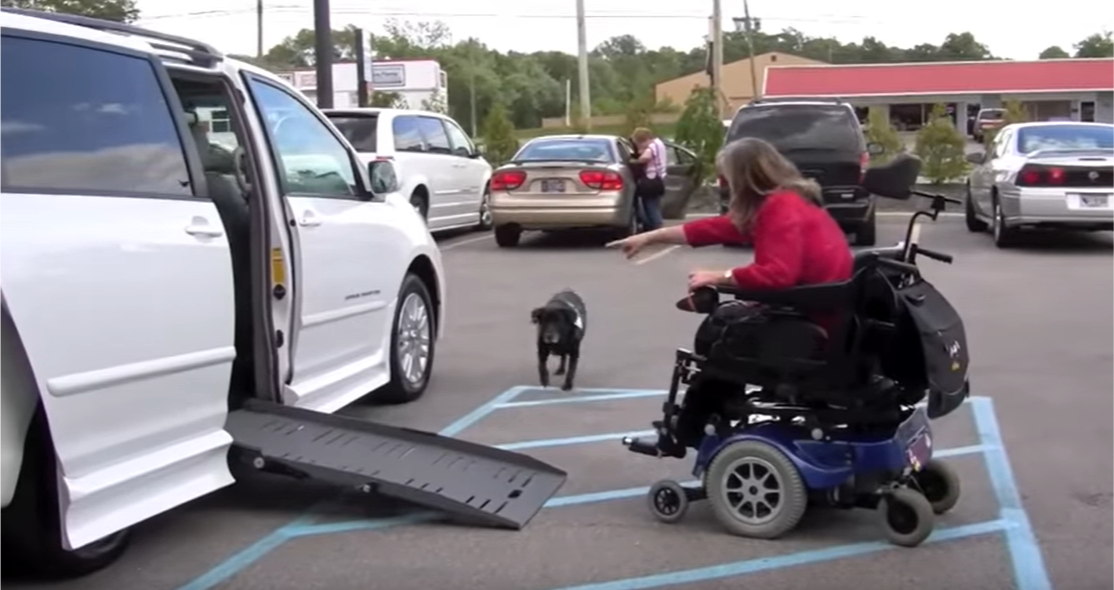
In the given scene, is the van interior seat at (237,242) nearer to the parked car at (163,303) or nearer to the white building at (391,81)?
the parked car at (163,303)

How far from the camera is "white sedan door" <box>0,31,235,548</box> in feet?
14.8

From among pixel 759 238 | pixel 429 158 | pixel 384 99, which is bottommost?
pixel 759 238

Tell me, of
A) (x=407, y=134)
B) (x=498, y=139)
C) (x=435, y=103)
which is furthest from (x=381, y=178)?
(x=435, y=103)

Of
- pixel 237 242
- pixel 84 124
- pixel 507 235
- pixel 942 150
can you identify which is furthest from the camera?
pixel 942 150

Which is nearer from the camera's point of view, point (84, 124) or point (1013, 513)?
point (84, 124)

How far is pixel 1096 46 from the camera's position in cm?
10162

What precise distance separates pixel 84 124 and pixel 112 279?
24.8 inches

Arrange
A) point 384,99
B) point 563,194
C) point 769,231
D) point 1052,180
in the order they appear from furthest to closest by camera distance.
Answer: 1. point 384,99
2. point 563,194
3. point 1052,180
4. point 769,231

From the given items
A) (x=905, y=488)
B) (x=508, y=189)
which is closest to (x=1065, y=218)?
(x=508, y=189)

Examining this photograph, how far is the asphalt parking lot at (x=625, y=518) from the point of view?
16.9 ft

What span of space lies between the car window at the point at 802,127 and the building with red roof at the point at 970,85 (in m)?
42.3

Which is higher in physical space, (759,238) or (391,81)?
(391,81)

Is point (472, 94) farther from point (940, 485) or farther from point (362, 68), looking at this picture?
point (940, 485)

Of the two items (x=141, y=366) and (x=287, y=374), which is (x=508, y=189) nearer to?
(x=287, y=374)
